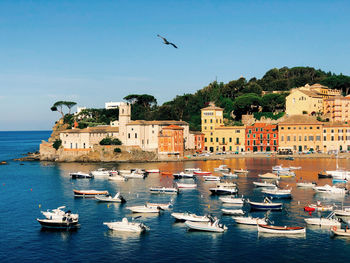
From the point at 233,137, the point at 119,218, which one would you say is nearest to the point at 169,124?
the point at 233,137

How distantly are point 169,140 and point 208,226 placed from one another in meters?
66.1

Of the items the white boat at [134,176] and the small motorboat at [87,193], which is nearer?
the small motorboat at [87,193]

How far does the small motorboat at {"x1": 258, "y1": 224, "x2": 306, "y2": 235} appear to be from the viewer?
132 ft

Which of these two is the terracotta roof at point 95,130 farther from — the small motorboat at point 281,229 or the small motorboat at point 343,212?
the small motorboat at point 281,229

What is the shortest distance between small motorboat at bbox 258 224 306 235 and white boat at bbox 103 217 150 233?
37.3 ft

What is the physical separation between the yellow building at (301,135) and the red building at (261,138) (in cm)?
208

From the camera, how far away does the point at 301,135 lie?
110812 mm

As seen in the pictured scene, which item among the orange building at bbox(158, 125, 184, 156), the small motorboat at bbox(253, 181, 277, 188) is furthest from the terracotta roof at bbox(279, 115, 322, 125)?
the small motorboat at bbox(253, 181, 277, 188)

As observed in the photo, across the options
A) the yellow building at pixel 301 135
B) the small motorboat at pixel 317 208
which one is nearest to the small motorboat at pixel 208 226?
the small motorboat at pixel 317 208

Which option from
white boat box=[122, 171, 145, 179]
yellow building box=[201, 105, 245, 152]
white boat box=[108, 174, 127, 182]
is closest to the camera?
white boat box=[108, 174, 127, 182]

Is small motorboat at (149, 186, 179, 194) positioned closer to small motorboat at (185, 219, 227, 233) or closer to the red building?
small motorboat at (185, 219, 227, 233)

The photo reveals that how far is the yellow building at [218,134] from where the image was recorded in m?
116

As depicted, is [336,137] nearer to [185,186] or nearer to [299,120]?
[299,120]

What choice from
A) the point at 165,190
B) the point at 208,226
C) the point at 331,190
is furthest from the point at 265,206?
the point at 165,190
